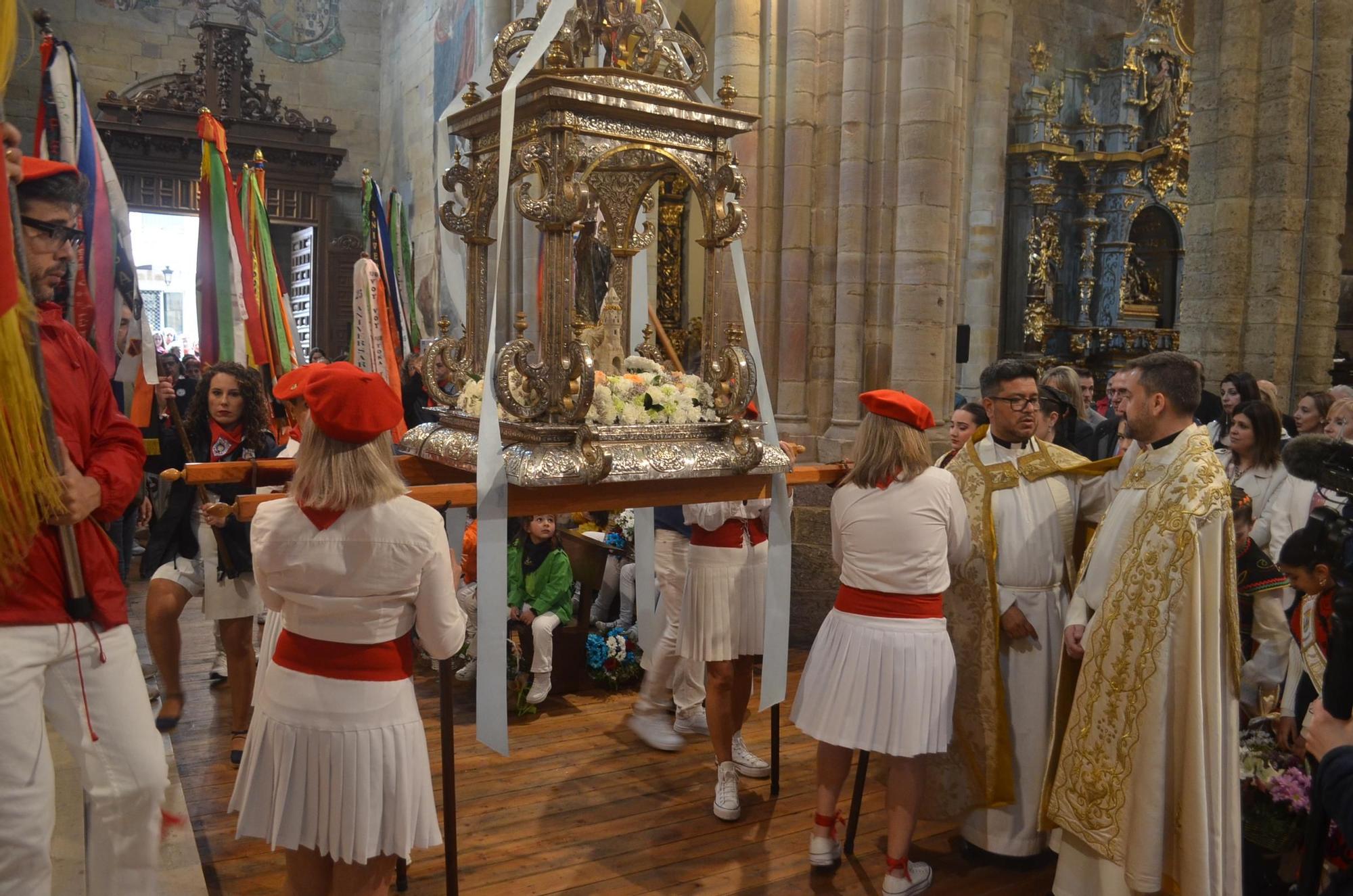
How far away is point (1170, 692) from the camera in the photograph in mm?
3215

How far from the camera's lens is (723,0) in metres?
7.42

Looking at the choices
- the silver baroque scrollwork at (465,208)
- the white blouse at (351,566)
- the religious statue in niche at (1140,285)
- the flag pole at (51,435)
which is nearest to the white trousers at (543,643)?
the silver baroque scrollwork at (465,208)

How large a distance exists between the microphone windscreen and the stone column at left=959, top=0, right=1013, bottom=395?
971 cm

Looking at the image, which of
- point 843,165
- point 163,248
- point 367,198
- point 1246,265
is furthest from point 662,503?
point 163,248

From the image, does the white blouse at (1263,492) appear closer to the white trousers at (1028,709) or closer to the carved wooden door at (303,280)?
the white trousers at (1028,709)

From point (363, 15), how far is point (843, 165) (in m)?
13.3

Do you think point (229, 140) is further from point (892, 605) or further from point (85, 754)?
point (85, 754)

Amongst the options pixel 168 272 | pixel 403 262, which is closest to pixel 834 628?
pixel 403 262

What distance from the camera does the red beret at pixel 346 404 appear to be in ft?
8.29

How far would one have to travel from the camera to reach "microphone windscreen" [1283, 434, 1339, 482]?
8.41ft

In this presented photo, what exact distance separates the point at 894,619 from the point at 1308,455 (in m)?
1.39

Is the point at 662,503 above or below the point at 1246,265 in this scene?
below

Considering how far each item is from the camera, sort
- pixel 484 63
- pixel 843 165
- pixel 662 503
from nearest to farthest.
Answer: pixel 662 503 < pixel 484 63 < pixel 843 165

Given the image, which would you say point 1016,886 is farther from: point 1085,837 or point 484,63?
point 484,63
